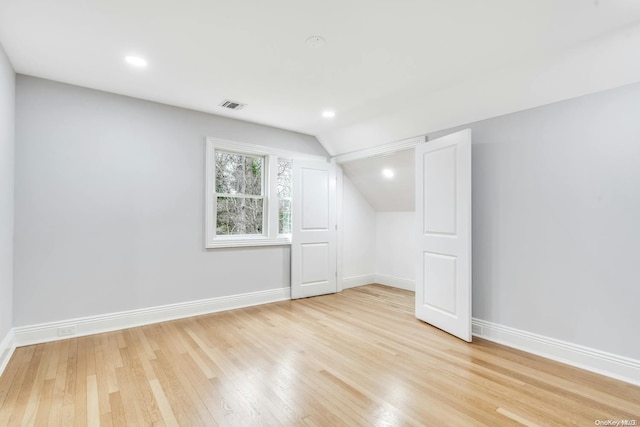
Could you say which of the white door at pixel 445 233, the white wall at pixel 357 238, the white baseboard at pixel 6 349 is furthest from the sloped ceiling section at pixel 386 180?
the white baseboard at pixel 6 349

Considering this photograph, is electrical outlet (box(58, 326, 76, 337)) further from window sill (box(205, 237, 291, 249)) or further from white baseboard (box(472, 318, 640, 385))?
white baseboard (box(472, 318, 640, 385))

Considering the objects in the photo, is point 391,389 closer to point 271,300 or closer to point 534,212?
point 534,212

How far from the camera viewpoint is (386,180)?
5027 mm

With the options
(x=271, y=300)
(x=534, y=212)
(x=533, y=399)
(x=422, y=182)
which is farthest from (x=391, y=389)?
(x=271, y=300)

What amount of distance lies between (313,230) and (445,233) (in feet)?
6.81

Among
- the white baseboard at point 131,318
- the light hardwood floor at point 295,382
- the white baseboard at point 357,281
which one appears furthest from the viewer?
the white baseboard at point 357,281

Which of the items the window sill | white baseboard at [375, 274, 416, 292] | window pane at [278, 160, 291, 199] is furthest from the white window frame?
white baseboard at [375, 274, 416, 292]

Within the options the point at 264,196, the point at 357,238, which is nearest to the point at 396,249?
the point at 357,238

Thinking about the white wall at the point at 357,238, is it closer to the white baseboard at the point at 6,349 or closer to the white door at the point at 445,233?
the white door at the point at 445,233

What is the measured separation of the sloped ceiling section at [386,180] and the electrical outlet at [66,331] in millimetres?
4041

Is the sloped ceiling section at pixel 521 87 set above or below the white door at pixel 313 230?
above

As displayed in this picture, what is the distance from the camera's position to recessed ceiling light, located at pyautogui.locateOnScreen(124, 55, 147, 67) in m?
2.60

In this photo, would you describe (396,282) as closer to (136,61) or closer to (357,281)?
(357,281)

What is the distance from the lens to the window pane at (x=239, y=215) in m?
4.18
